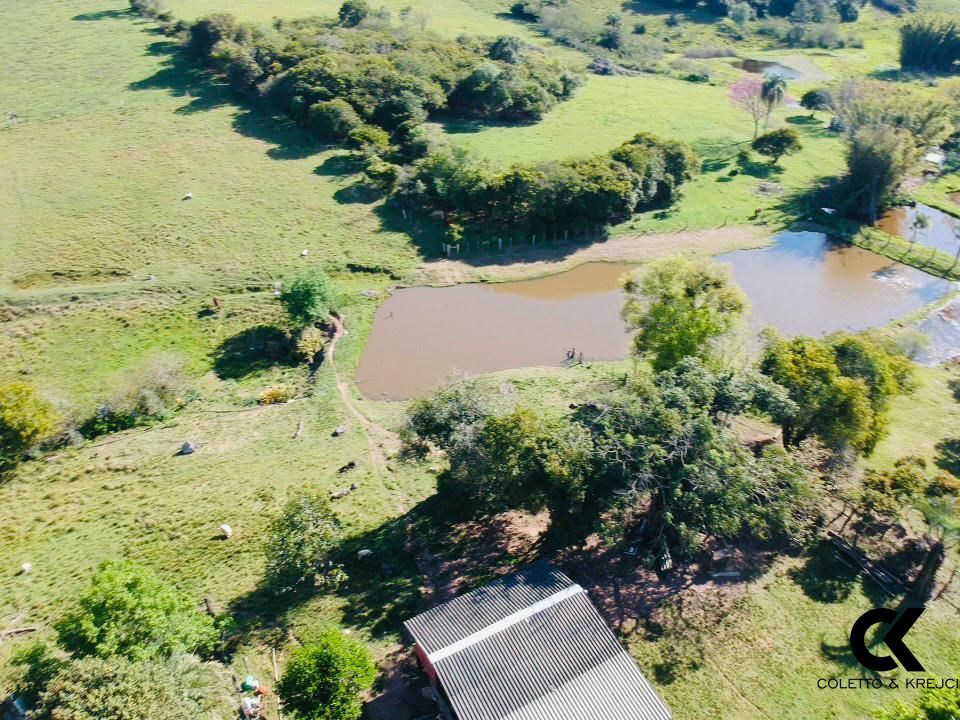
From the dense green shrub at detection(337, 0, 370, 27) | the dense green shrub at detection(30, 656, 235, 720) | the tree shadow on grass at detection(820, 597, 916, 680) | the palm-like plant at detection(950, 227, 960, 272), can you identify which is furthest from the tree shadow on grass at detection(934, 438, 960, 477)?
the dense green shrub at detection(337, 0, 370, 27)

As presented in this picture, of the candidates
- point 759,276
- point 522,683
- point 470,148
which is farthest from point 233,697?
point 470,148

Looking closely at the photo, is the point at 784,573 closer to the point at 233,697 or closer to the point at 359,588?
the point at 359,588

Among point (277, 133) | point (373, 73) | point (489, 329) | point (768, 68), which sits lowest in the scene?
point (489, 329)

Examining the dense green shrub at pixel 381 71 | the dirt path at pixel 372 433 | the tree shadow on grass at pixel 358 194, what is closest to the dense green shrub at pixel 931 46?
the dense green shrub at pixel 381 71

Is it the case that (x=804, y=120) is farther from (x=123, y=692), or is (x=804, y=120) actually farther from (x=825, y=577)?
(x=123, y=692)

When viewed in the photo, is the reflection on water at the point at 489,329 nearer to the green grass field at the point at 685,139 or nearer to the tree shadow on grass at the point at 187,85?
the green grass field at the point at 685,139

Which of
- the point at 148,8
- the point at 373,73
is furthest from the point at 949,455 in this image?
the point at 148,8

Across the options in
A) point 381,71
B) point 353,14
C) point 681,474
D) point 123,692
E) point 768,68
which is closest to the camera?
point 123,692

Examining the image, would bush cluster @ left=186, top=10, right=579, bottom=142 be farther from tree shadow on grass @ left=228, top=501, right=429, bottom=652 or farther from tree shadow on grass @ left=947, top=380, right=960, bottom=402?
tree shadow on grass @ left=947, top=380, right=960, bottom=402

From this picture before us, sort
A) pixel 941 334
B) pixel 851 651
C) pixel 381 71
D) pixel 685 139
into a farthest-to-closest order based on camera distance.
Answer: pixel 685 139, pixel 381 71, pixel 941 334, pixel 851 651
